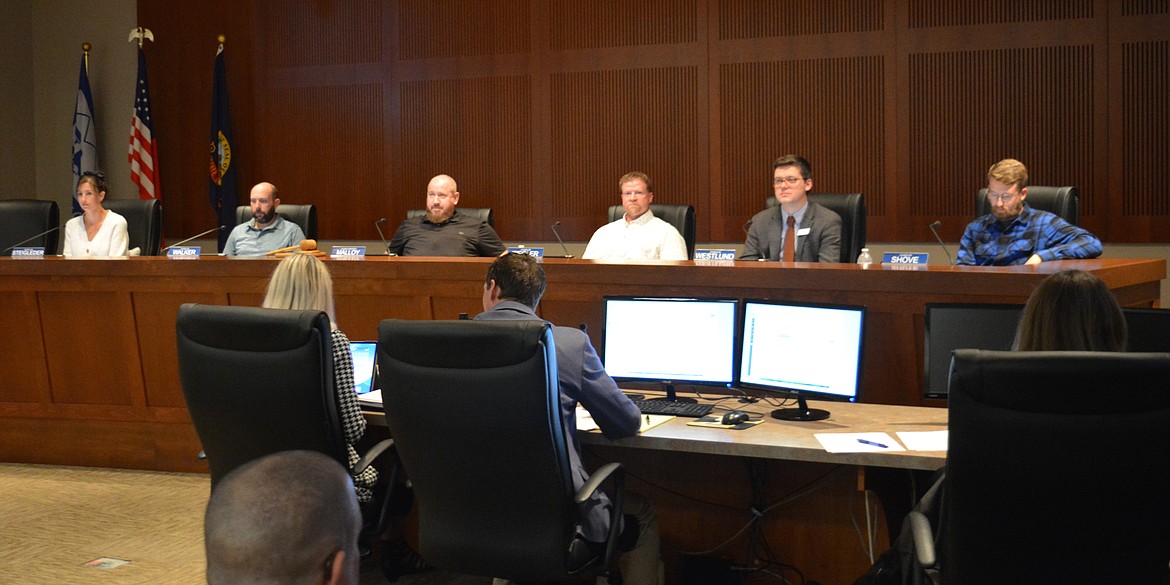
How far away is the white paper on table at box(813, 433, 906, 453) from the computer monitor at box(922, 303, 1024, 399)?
287mm

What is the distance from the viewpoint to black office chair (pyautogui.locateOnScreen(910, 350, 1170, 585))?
2.05 meters

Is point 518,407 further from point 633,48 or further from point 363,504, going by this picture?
point 633,48

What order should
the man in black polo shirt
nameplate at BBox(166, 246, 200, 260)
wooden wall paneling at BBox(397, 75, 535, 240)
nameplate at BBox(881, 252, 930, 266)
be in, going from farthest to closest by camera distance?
1. wooden wall paneling at BBox(397, 75, 535, 240)
2. the man in black polo shirt
3. nameplate at BBox(166, 246, 200, 260)
4. nameplate at BBox(881, 252, 930, 266)

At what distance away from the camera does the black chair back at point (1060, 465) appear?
2.05 metres

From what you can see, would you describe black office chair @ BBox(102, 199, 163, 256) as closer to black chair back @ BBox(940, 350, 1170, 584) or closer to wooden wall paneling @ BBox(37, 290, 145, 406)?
wooden wall paneling @ BBox(37, 290, 145, 406)

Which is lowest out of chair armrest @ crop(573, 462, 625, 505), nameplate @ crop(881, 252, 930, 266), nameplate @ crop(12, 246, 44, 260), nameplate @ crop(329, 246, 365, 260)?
chair armrest @ crop(573, 462, 625, 505)

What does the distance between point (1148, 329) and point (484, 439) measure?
187 centimetres

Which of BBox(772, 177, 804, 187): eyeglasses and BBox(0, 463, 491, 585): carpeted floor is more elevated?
BBox(772, 177, 804, 187): eyeglasses

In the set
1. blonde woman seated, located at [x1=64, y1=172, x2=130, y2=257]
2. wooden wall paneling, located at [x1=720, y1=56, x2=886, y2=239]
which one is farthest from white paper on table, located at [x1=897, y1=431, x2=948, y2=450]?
blonde woman seated, located at [x1=64, y1=172, x2=130, y2=257]

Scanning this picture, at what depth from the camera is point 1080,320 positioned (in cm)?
236

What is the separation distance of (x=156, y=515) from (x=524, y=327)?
2.63 m

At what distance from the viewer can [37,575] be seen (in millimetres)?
3762

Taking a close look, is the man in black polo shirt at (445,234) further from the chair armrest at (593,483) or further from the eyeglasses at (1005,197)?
the chair armrest at (593,483)

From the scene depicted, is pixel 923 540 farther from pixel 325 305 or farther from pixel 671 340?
pixel 325 305
